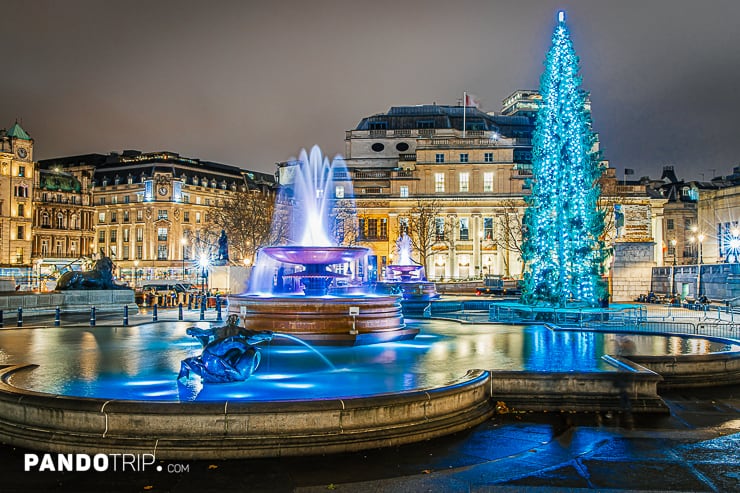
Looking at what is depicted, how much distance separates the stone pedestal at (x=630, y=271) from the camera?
3800 centimetres

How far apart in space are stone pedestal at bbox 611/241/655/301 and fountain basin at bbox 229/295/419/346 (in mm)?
27407

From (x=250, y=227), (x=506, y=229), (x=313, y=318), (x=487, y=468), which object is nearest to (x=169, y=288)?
(x=250, y=227)

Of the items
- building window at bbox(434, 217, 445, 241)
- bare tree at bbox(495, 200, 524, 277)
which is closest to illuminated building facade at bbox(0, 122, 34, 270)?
building window at bbox(434, 217, 445, 241)

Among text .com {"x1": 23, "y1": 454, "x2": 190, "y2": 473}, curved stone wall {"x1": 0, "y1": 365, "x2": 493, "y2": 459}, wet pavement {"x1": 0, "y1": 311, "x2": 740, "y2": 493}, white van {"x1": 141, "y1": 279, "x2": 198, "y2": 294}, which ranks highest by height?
white van {"x1": 141, "y1": 279, "x2": 198, "y2": 294}

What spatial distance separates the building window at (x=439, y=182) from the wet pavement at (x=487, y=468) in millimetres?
65335

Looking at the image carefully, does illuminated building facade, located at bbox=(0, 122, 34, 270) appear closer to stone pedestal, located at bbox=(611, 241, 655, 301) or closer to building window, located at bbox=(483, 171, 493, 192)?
building window, located at bbox=(483, 171, 493, 192)

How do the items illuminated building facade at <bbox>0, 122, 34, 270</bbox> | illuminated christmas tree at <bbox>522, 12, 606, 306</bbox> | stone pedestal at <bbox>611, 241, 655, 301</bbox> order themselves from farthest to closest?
illuminated building facade at <bbox>0, 122, 34, 270</bbox> < stone pedestal at <bbox>611, 241, 655, 301</bbox> < illuminated christmas tree at <bbox>522, 12, 606, 306</bbox>

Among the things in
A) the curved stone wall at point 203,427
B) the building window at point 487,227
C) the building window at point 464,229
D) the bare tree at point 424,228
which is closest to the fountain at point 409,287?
the bare tree at point 424,228

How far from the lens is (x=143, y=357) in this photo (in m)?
12.9

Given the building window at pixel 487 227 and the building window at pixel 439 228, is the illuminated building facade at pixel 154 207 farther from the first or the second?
the building window at pixel 487 227

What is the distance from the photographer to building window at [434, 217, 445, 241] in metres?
71.9

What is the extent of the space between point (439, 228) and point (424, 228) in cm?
651

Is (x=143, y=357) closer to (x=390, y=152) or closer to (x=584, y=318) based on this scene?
(x=584, y=318)

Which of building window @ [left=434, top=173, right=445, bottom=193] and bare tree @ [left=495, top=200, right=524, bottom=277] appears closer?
bare tree @ [left=495, top=200, right=524, bottom=277]
